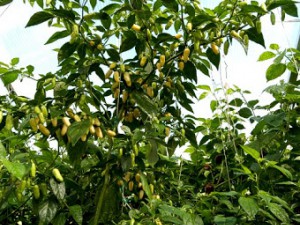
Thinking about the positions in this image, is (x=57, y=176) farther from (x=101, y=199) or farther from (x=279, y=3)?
(x=279, y=3)

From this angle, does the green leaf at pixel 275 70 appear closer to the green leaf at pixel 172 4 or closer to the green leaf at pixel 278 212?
the green leaf at pixel 172 4

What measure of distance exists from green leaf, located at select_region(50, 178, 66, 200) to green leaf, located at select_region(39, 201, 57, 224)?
0.05 m

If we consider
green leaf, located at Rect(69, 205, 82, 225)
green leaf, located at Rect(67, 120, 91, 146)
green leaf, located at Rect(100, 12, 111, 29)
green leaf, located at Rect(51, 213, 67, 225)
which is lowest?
green leaf, located at Rect(51, 213, 67, 225)

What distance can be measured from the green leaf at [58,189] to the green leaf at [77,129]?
0.11 metres

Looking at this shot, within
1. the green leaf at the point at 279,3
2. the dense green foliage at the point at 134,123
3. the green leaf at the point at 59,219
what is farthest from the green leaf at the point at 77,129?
the green leaf at the point at 279,3

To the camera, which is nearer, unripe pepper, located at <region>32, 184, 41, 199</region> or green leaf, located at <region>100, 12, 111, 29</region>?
unripe pepper, located at <region>32, 184, 41, 199</region>

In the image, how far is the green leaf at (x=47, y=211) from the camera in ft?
3.74

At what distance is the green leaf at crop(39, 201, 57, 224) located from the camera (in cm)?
114

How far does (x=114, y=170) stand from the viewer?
1259 mm

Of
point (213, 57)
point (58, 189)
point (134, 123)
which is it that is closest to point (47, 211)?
point (58, 189)

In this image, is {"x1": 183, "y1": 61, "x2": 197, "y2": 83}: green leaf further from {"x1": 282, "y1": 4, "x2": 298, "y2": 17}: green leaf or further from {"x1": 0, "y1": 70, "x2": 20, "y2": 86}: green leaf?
{"x1": 0, "y1": 70, "x2": 20, "y2": 86}: green leaf

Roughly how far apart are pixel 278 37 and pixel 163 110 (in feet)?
4.02

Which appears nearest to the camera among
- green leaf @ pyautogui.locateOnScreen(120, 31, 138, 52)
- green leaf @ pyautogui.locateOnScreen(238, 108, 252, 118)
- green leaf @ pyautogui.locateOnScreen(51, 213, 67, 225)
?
green leaf @ pyautogui.locateOnScreen(51, 213, 67, 225)

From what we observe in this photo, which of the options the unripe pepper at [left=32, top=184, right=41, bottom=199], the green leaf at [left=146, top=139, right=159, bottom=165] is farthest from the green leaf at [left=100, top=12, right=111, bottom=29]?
the unripe pepper at [left=32, top=184, right=41, bottom=199]
